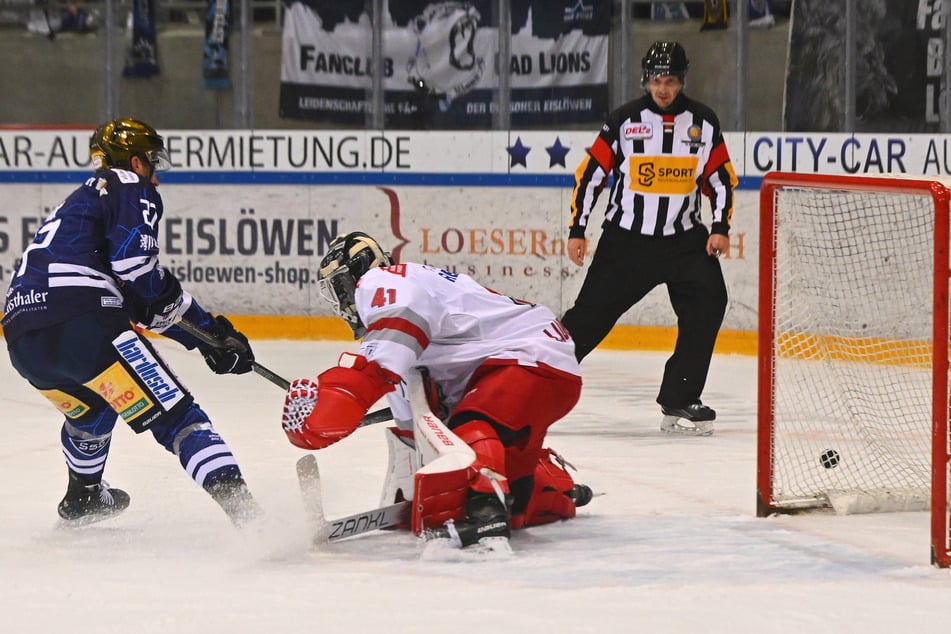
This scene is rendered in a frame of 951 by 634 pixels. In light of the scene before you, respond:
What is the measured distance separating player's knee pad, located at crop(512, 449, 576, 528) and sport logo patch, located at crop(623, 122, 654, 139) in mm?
1992

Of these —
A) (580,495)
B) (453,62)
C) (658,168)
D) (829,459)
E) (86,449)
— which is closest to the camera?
(86,449)

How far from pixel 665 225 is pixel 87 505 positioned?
2.45 metres

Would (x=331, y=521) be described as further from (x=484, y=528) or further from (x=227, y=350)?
(x=227, y=350)

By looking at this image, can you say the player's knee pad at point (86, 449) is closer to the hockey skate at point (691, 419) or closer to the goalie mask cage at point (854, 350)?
the goalie mask cage at point (854, 350)

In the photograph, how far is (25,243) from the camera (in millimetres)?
8031

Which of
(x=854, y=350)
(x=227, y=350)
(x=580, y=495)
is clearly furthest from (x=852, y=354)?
(x=227, y=350)

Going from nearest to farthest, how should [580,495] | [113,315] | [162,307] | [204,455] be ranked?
[204,455] < [113,315] < [162,307] < [580,495]

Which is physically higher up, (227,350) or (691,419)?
(227,350)

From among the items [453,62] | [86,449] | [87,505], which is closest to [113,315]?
[86,449]

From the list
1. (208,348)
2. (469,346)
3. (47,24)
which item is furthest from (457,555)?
(47,24)

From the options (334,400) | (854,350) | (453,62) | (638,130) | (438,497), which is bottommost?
(438,497)

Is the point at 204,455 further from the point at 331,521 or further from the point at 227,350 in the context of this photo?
the point at 227,350

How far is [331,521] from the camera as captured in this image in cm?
336

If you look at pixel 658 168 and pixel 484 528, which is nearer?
pixel 484 528
